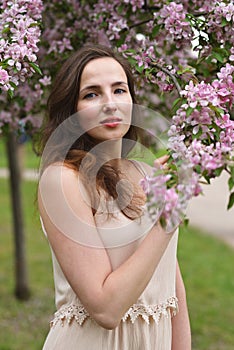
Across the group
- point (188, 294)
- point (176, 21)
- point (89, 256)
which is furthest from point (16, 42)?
point (188, 294)

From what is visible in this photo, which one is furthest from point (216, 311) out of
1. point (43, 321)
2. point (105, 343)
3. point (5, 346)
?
point (105, 343)

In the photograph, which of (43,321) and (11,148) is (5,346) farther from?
(11,148)

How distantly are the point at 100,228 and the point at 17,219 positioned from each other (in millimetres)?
5121

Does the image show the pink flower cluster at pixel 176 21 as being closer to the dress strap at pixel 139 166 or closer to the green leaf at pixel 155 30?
the green leaf at pixel 155 30

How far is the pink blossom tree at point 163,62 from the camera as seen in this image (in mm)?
1811

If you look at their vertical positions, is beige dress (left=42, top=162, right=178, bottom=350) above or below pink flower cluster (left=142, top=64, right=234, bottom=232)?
below

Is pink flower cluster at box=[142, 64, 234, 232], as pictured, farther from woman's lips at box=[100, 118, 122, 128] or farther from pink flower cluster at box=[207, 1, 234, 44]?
pink flower cluster at box=[207, 1, 234, 44]

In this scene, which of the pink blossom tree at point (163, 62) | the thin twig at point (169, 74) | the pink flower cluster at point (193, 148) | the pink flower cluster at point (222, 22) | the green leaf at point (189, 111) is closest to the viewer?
the pink flower cluster at point (193, 148)

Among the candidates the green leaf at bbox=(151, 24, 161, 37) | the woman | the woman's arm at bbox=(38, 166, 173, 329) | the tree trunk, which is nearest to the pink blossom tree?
the green leaf at bbox=(151, 24, 161, 37)

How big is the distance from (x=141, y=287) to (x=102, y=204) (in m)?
0.34

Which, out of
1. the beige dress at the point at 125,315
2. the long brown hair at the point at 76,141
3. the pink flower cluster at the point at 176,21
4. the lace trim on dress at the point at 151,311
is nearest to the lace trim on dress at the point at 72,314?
the beige dress at the point at 125,315

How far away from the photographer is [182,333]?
8.23 ft

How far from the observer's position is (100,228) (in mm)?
2139

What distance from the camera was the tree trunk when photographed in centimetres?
700
